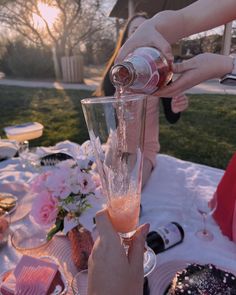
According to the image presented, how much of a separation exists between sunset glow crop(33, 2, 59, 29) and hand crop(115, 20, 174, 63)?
10646 millimetres

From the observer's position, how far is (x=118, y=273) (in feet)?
1.70

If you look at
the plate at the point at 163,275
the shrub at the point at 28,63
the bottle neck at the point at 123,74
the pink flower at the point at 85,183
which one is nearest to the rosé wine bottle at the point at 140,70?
the bottle neck at the point at 123,74

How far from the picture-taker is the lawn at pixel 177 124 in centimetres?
288

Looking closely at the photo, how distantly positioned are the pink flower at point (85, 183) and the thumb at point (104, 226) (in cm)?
25

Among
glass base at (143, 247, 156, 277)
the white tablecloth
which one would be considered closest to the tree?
the white tablecloth

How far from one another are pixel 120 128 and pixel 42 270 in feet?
1.36

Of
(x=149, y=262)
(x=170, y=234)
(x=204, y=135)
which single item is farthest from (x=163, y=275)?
(x=204, y=135)

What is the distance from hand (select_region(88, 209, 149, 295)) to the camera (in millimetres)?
516

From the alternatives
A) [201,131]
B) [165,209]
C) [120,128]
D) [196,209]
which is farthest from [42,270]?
[201,131]

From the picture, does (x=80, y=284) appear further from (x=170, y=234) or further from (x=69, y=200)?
(x=170, y=234)

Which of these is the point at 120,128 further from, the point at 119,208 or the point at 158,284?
the point at 158,284

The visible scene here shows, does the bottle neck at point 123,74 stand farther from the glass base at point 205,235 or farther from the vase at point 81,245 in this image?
the glass base at point 205,235

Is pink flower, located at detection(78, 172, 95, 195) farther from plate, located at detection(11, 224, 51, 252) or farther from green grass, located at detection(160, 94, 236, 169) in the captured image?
Result: green grass, located at detection(160, 94, 236, 169)

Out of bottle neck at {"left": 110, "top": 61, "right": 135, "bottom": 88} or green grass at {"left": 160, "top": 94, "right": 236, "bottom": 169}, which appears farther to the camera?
green grass at {"left": 160, "top": 94, "right": 236, "bottom": 169}
